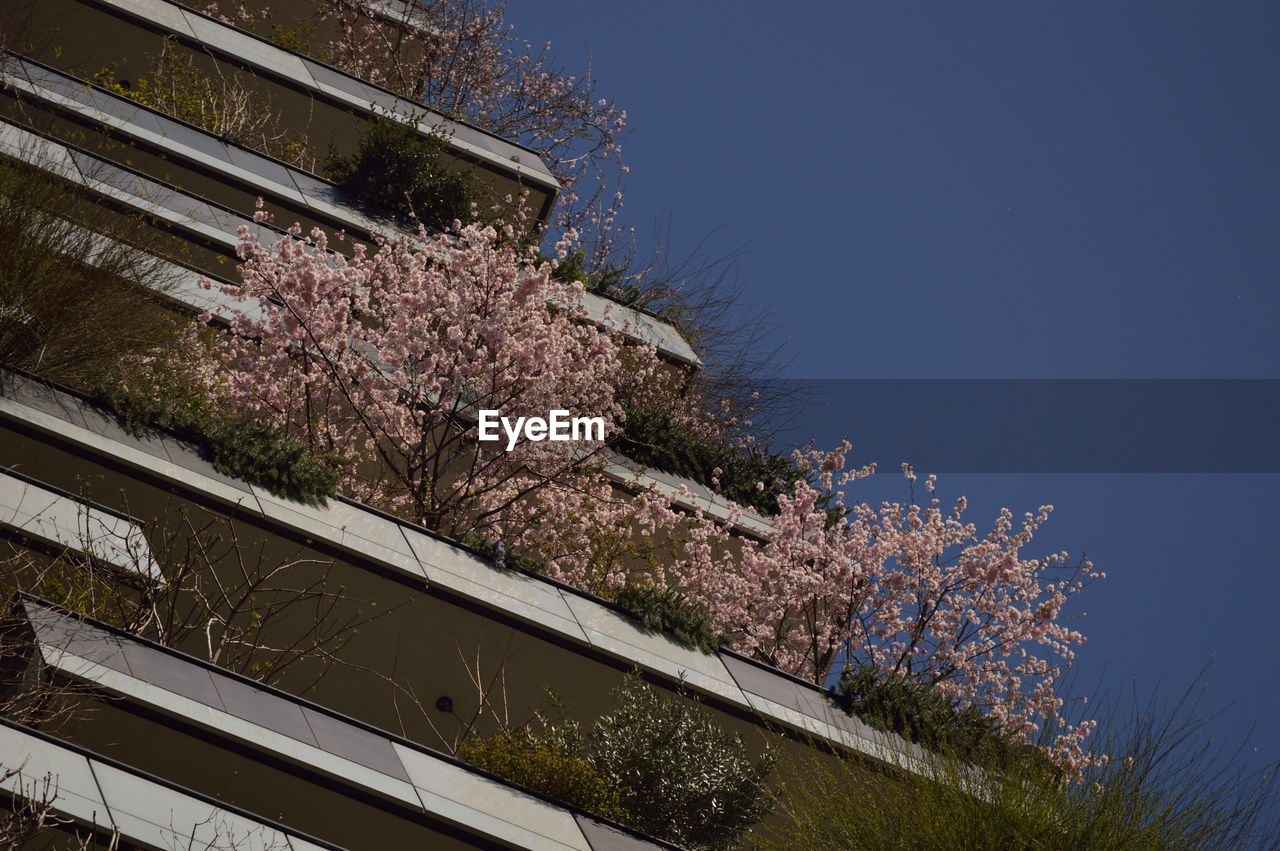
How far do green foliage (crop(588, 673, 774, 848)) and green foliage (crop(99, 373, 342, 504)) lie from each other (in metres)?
3.72

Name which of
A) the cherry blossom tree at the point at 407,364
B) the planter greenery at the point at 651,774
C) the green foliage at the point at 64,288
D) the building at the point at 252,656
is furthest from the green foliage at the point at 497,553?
the green foliage at the point at 64,288

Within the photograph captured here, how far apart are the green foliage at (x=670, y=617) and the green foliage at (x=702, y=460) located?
6.03 m

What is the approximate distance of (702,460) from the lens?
2134 centimetres

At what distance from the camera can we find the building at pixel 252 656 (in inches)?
289

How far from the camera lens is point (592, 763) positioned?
10.7m

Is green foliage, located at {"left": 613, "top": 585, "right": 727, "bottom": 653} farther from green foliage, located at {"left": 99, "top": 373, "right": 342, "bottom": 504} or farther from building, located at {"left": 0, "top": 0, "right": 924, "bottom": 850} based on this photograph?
green foliage, located at {"left": 99, "top": 373, "right": 342, "bottom": 504}

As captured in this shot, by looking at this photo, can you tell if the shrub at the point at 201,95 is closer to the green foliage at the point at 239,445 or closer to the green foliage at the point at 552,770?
the green foliage at the point at 239,445

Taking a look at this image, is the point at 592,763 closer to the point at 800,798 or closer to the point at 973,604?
the point at 800,798

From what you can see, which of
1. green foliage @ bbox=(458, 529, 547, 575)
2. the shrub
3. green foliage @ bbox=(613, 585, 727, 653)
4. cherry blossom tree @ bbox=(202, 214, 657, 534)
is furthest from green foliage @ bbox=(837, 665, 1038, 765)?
the shrub

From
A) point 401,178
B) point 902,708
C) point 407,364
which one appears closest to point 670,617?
point 902,708

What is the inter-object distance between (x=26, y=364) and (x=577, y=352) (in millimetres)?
6931

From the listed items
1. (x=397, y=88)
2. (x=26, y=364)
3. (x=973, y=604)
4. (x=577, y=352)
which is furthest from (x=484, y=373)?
(x=397, y=88)

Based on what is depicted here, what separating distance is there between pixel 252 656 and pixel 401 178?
1240 centimetres

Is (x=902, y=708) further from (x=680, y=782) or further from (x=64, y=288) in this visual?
(x=64, y=288)
